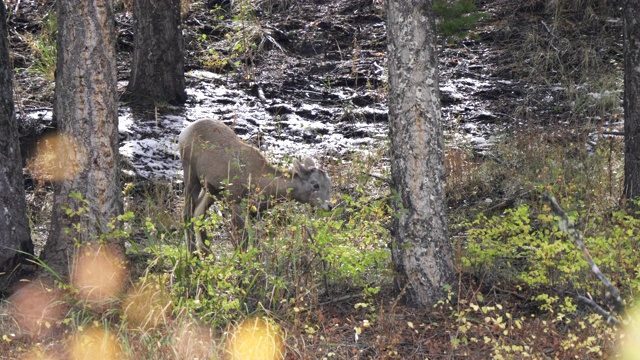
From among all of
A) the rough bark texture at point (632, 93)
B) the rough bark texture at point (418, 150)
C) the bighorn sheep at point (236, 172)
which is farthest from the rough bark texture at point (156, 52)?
the rough bark texture at point (632, 93)

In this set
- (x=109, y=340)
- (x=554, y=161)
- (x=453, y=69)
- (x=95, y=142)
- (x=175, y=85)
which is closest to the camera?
(x=109, y=340)

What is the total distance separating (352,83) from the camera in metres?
14.7

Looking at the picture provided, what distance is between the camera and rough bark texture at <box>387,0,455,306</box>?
666 cm

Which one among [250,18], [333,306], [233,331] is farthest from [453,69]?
[233,331]

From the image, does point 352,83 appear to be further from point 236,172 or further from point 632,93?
point 632,93

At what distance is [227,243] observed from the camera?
8969 millimetres

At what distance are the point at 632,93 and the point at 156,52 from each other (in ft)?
25.6

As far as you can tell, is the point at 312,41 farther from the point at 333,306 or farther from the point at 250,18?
the point at 333,306

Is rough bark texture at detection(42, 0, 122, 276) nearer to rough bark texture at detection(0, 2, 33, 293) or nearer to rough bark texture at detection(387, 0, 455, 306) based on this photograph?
rough bark texture at detection(0, 2, 33, 293)

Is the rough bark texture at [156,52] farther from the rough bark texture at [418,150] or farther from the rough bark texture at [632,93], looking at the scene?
the rough bark texture at [632,93]

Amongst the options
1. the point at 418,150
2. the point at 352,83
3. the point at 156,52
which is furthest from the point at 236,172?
the point at 352,83

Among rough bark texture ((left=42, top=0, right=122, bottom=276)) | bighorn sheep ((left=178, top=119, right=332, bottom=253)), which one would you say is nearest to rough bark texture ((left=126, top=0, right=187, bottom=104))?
A: bighorn sheep ((left=178, top=119, right=332, bottom=253))

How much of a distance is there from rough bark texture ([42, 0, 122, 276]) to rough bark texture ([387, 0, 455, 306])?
236 centimetres

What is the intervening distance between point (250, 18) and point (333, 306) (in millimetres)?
9795
